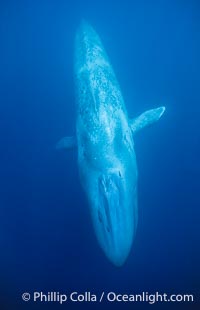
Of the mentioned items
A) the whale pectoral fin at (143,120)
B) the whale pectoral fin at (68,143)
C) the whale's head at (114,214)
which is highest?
the whale pectoral fin at (143,120)

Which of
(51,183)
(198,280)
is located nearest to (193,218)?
(198,280)

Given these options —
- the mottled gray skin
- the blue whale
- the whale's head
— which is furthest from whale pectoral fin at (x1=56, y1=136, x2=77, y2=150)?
the whale's head

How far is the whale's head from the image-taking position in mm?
6027

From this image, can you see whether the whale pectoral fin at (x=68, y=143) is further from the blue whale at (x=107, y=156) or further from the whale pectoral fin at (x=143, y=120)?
the whale pectoral fin at (x=143, y=120)

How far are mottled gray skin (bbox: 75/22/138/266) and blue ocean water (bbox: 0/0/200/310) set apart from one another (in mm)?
3428

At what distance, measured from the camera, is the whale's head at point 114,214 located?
6.03 metres

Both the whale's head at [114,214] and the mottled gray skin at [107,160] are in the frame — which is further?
the mottled gray skin at [107,160]

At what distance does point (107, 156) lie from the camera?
6.83 m

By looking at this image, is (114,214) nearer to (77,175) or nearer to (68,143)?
(68,143)

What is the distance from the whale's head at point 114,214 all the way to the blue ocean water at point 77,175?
4.33 meters

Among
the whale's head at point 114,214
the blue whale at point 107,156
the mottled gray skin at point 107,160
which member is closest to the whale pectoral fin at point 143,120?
the blue whale at point 107,156

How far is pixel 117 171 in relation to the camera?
21.8ft

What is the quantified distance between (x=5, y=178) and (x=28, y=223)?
1967 millimetres

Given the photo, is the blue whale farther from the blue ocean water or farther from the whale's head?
the blue ocean water
